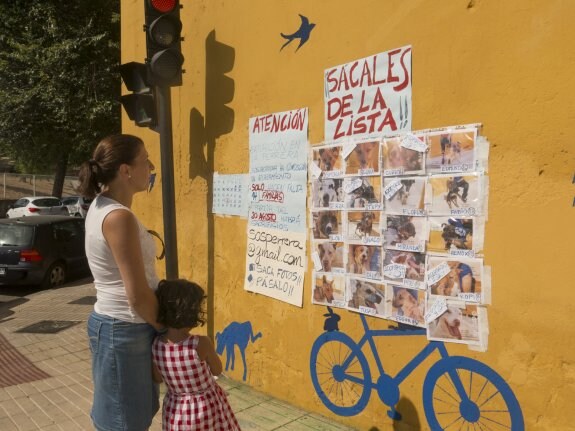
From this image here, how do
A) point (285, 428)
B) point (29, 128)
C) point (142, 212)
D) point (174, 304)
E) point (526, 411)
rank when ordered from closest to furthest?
1. point (174, 304)
2. point (526, 411)
3. point (285, 428)
4. point (142, 212)
5. point (29, 128)

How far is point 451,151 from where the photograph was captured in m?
2.70

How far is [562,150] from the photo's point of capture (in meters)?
2.31

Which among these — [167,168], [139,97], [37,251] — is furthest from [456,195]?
[37,251]

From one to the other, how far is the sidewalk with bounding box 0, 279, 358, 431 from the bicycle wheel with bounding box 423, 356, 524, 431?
807mm

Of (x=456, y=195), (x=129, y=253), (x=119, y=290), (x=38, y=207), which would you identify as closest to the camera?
(x=129, y=253)

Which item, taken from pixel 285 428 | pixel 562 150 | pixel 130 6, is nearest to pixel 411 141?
pixel 562 150

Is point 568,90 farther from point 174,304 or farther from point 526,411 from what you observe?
point 174,304

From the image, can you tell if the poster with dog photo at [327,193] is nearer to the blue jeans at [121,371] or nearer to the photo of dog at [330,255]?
the photo of dog at [330,255]

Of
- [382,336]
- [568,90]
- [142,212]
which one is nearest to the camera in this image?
[568,90]

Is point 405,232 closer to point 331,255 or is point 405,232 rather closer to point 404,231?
point 404,231

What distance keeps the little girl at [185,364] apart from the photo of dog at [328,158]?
150 cm

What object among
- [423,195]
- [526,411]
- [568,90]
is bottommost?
[526,411]

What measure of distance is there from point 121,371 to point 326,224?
69.2 inches

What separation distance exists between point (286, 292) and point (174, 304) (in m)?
1.71
